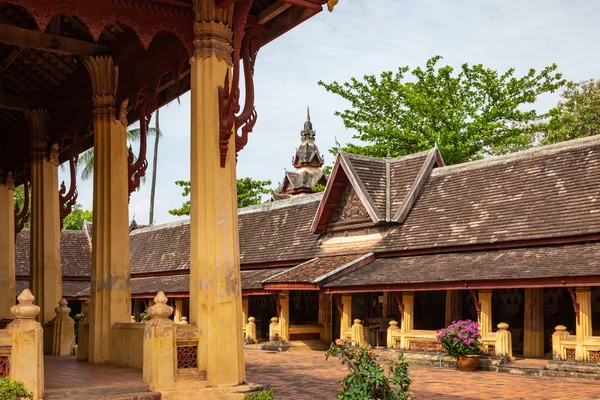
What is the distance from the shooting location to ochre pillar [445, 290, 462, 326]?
21.3 m

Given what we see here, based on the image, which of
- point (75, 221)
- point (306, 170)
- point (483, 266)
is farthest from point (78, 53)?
point (75, 221)

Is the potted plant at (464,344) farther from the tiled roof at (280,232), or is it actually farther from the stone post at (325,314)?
the tiled roof at (280,232)

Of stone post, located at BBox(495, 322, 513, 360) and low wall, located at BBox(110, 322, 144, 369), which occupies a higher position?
low wall, located at BBox(110, 322, 144, 369)

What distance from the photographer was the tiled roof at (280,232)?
27.1 metres

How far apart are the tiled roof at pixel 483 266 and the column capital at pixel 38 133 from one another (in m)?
9.38

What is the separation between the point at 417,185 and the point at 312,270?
4.21 metres

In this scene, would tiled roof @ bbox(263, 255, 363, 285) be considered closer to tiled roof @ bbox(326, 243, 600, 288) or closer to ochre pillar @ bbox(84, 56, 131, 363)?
tiled roof @ bbox(326, 243, 600, 288)

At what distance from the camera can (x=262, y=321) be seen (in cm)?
2975

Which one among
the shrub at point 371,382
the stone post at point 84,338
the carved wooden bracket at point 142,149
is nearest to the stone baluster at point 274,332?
the stone post at point 84,338

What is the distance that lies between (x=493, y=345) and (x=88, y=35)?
11.5 metres

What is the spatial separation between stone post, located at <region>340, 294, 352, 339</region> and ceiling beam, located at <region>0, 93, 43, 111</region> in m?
11.5

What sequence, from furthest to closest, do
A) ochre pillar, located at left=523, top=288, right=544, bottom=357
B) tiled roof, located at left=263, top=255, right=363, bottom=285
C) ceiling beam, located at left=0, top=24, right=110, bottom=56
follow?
tiled roof, located at left=263, top=255, right=363, bottom=285 → ochre pillar, located at left=523, top=288, right=544, bottom=357 → ceiling beam, located at left=0, top=24, right=110, bottom=56

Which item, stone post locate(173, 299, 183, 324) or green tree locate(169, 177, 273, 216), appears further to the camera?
green tree locate(169, 177, 273, 216)

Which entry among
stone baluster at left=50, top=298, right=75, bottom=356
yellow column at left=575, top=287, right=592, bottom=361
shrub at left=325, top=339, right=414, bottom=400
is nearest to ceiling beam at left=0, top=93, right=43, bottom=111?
stone baluster at left=50, top=298, right=75, bottom=356
